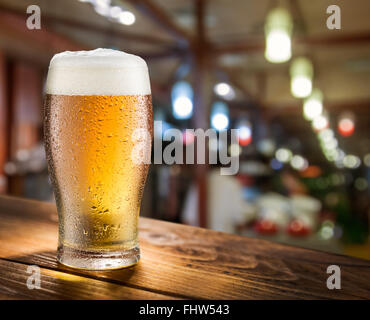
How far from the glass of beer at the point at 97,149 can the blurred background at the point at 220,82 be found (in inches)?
36.4

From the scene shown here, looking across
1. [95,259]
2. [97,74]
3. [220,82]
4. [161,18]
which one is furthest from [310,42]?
[95,259]

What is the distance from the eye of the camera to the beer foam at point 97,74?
0.66m

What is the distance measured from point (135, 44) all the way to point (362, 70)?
6.76 m

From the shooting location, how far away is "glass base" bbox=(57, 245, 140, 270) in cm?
63

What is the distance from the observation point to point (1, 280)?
53 cm

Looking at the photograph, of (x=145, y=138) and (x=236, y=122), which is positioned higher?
(x=236, y=122)

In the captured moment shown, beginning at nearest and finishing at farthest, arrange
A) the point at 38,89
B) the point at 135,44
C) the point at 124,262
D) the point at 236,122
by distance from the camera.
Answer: the point at 124,262, the point at 135,44, the point at 38,89, the point at 236,122

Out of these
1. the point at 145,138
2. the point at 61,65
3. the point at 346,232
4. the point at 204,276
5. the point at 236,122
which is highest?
the point at 236,122

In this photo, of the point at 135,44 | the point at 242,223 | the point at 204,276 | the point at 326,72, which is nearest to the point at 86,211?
the point at 204,276

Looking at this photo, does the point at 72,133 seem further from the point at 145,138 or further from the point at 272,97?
the point at 272,97

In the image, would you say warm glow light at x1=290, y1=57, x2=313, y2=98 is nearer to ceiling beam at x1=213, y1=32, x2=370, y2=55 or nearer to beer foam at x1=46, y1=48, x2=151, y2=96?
ceiling beam at x1=213, y1=32, x2=370, y2=55

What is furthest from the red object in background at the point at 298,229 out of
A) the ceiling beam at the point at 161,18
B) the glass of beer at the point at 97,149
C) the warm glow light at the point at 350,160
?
the warm glow light at the point at 350,160

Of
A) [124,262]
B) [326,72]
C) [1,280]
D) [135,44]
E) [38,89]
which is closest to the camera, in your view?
[1,280]

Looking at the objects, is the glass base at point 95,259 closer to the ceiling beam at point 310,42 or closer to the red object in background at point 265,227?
the red object in background at point 265,227
